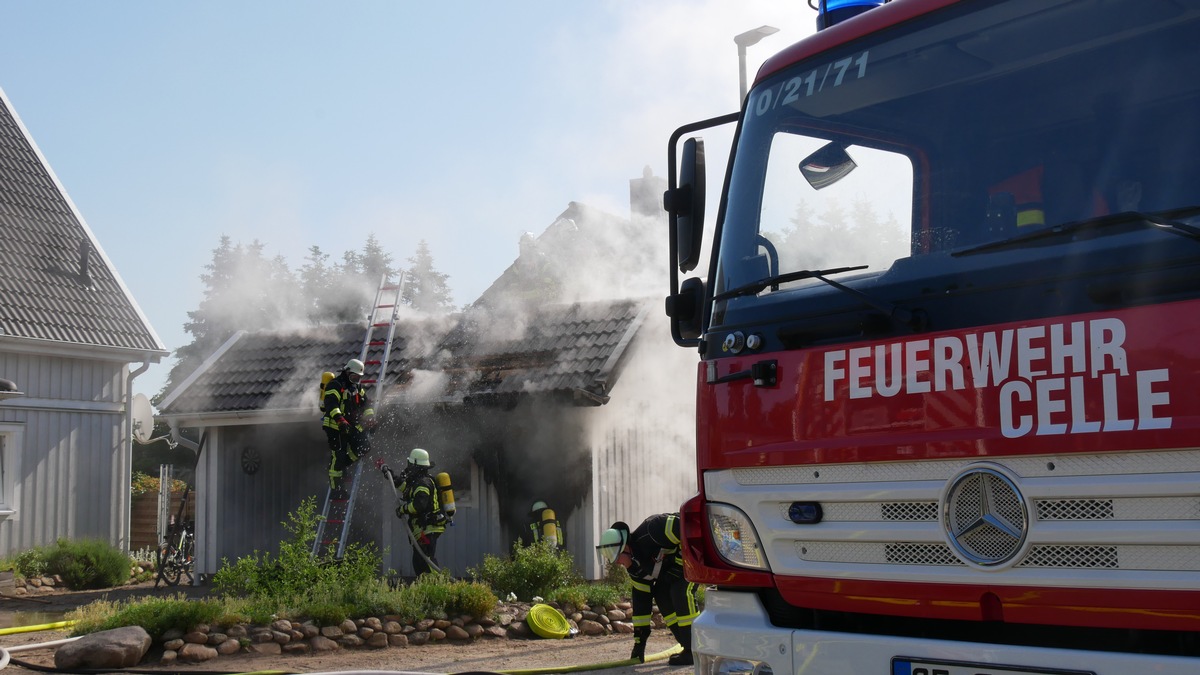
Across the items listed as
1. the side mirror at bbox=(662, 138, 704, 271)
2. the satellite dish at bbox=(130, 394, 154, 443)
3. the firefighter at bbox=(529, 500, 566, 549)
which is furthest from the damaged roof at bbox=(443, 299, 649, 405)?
the side mirror at bbox=(662, 138, 704, 271)

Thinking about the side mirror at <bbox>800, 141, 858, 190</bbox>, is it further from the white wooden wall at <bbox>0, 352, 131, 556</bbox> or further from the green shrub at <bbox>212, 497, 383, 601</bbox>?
A: the white wooden wall at <bbox>0, 352, 131, 556</bbox>

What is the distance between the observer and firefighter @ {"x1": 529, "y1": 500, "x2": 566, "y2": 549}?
1406cm

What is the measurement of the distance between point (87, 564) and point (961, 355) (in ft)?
51.0

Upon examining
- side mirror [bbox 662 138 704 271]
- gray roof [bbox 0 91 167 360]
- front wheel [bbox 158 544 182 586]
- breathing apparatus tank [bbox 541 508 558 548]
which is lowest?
front wheel [bbox 158 544 182 586]

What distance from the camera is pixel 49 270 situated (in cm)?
1889

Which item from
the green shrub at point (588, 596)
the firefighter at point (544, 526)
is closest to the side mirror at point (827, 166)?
the green shrub at point (588, 596)

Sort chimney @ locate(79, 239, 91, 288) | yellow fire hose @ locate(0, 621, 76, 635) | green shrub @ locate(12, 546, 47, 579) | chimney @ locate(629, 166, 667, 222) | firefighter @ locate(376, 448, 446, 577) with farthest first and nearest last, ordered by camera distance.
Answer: chimney @ locate(629, 166, 667, 222) → chimney @ locate(79, 239, 91, 288) → green shrub @ locate(12, 546, 47, 579) → firefighter @ locate(376, 448, 446, 577) → yellow fire hose @ locate(0, 621, 76, 635)

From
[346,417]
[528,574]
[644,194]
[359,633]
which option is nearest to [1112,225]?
[359,633]

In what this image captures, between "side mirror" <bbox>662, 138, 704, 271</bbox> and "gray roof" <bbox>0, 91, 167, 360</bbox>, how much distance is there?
15.0m

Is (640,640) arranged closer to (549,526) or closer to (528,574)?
(528,574)

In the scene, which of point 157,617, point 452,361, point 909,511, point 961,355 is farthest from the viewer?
point 452,361

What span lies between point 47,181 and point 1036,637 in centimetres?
2049

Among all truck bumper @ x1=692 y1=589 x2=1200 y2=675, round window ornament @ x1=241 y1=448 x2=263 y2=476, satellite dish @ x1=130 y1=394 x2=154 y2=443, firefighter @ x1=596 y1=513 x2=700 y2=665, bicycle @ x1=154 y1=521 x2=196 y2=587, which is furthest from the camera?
satellite dish @ x1=130 y1=394 x2=154 y2=443

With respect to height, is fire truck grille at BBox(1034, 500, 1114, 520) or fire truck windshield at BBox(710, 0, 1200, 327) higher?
fire truck windshield at BBox(710, 0, 1200, 327)
